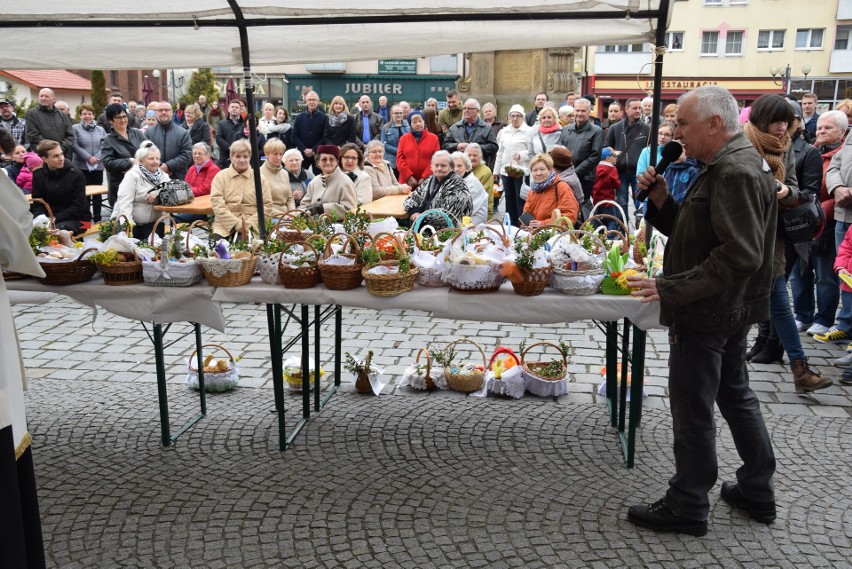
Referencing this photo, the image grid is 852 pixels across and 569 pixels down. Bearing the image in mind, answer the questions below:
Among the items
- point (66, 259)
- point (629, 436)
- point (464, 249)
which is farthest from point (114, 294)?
point (629, 436)

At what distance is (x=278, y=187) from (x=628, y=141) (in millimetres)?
5359

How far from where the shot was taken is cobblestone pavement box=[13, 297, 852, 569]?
353 centimetres

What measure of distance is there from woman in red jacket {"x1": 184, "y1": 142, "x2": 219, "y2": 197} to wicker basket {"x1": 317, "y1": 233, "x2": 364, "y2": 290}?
5823 mm

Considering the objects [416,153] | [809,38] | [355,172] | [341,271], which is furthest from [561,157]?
[809,38]

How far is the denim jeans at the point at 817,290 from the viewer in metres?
6.69

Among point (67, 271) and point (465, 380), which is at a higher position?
point (67, 271)

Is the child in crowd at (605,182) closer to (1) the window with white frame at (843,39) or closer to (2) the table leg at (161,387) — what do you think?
(2) the table leg at (161,387)

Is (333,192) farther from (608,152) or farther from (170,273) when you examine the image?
(608,152)

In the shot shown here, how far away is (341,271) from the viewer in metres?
4.21

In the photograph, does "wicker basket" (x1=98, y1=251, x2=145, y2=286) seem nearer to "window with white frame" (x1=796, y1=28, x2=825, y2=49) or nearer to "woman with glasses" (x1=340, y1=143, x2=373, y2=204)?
"woman with glasses" (x1=340, y1=143, x2=373, y2=204)

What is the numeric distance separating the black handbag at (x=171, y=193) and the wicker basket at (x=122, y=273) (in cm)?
429

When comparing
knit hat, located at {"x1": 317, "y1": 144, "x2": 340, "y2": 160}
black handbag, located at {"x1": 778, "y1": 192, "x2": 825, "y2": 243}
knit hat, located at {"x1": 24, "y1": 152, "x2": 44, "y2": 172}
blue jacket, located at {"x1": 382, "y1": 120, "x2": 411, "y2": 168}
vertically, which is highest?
blue jacket, located at {"x1": 382, "y1": 120, "x2": 411, "y2": 168}

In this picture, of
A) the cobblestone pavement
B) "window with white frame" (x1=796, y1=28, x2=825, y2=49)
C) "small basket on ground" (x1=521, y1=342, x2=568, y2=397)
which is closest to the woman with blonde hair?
the cobblestone pavement

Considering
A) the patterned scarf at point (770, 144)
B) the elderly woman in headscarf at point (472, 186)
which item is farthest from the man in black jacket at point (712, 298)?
the elderly woman in headscarf at point (472, 186)
